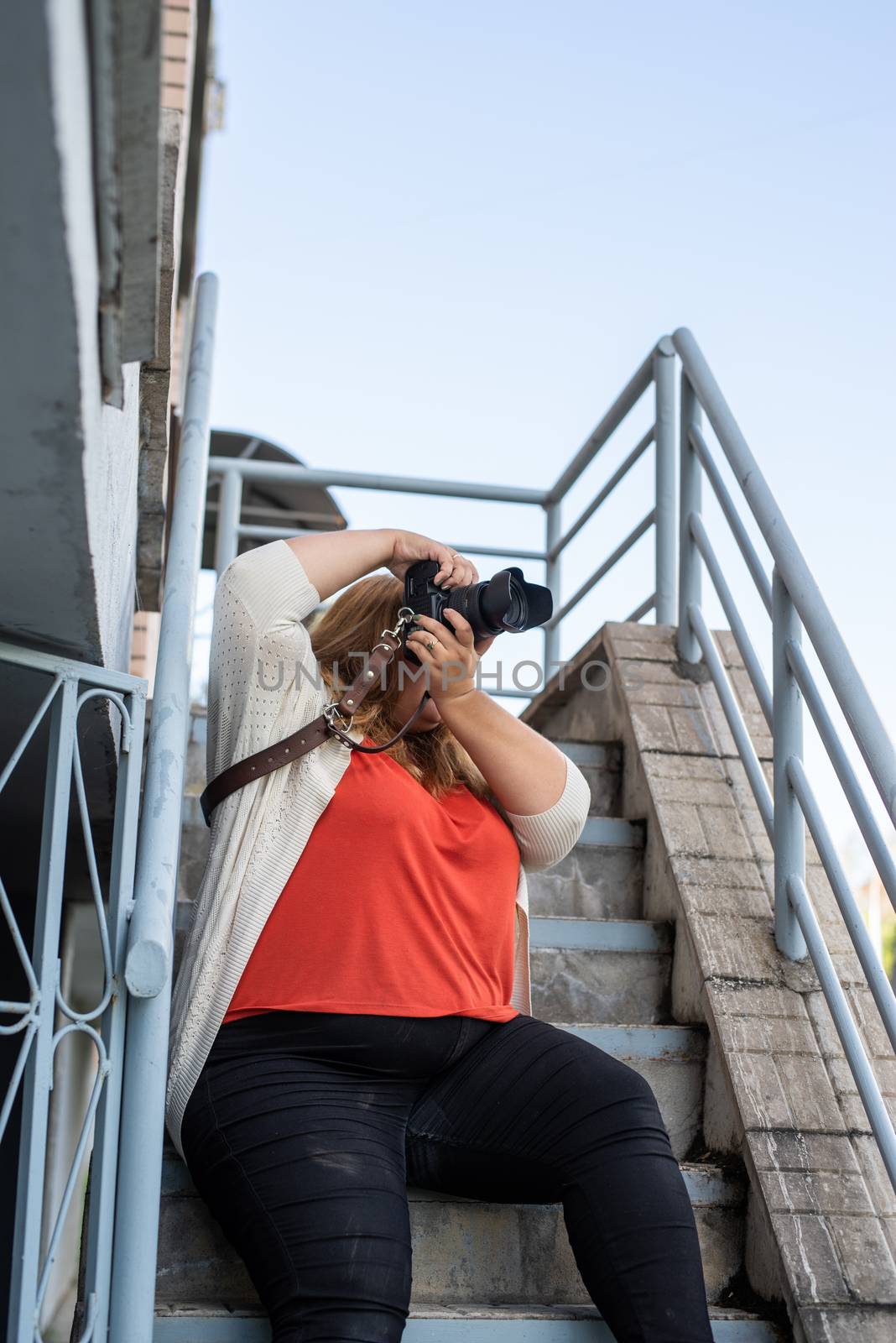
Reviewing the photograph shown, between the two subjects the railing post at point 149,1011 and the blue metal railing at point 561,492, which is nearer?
the railing post at point 149,1011

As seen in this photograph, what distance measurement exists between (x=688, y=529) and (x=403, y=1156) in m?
1.67

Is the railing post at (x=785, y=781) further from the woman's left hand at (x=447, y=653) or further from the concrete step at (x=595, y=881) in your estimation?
the woman's left hand at (x=447, y=653)

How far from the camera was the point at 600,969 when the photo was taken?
84.5 inches

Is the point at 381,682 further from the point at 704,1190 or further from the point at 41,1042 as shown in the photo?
the point at 704,1190

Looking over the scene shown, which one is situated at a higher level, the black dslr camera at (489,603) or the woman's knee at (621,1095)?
the black dslr camera at (489,603)

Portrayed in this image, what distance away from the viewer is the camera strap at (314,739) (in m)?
1.60

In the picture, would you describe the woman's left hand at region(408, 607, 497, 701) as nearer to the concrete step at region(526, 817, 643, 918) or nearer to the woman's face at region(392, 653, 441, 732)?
the woman's face at region(392, 653, 441, 732)

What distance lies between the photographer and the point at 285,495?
495 centimetres

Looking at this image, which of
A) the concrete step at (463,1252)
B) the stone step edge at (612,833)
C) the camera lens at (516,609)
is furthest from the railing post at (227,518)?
the concrete step at (463,1252)

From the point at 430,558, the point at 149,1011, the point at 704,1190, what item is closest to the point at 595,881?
the point at 704,1190

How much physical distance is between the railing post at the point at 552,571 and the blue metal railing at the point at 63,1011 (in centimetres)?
232

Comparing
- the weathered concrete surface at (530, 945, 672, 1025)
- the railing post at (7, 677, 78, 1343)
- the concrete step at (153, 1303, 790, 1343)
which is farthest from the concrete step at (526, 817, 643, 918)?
the railing post at (7, 677, 78, 1343)

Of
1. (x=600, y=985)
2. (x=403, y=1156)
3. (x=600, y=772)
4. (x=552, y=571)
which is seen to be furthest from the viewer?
(x=552, y=571)

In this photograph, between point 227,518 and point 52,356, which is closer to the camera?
point 52,356
